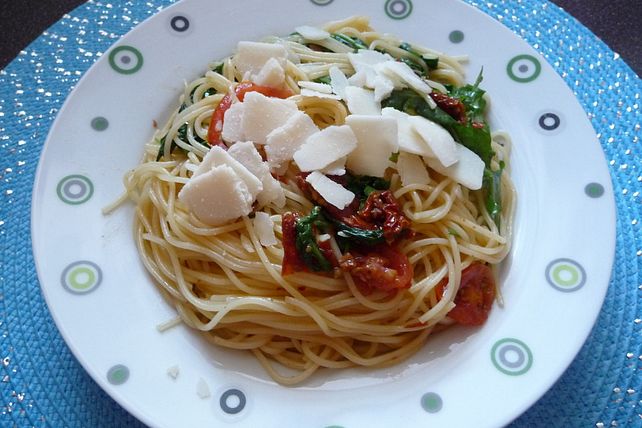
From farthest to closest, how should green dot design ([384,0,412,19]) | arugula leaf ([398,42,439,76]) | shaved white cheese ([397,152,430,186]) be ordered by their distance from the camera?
green dot design ([384,0,412,19]), arugula leaf ([398,42,439,76]), shaved white cheese ([397,152,430,186])

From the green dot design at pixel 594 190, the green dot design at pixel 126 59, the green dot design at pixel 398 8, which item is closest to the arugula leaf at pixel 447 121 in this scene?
the green dot design at pixel 594 190

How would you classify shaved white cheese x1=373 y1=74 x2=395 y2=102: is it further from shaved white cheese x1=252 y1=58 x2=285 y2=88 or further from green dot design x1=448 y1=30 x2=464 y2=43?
green dot design x1=448 y1=30 x2=464 y2=43

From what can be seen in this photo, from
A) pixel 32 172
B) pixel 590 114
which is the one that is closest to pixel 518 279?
pixel 590 114

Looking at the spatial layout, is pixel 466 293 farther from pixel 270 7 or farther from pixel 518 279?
pixel 270 7

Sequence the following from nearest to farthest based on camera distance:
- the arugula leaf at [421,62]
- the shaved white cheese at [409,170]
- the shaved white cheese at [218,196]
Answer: the shaved white cheese at [218,196] → the shaved white cheese at [409,170] → the arugula leaf at [421,62]

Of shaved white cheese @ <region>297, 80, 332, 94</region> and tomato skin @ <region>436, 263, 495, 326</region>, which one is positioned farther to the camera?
shaved white cheese @ <region>297, 80, 332, 94</region>

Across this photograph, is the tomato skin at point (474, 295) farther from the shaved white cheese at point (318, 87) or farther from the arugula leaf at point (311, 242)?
the shaved white cheese at point (318, 87)

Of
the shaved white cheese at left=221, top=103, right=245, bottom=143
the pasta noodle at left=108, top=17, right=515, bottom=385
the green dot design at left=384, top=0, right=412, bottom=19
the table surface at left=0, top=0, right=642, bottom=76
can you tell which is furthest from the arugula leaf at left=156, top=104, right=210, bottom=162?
the table surface at left=0, top=0, right=642, bottom=76
